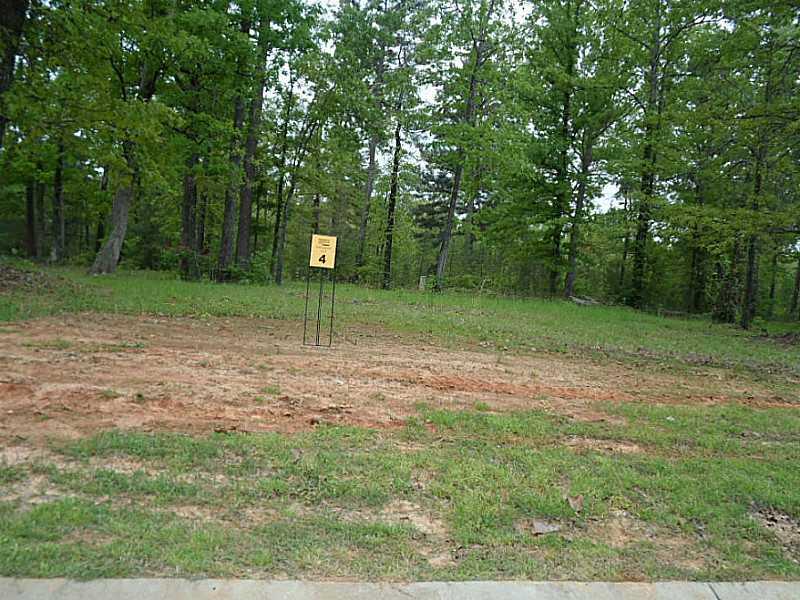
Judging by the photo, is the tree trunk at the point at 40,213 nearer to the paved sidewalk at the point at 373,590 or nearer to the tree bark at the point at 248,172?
the tree bark at the point at 248,172

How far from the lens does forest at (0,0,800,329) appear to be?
10.9 meters

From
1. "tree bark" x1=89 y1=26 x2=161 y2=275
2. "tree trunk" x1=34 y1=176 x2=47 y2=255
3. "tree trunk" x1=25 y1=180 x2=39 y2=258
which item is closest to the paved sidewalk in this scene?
"tree bark" x1=89 y1=26 x2=161 y2=275

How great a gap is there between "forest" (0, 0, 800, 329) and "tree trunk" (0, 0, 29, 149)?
3cm

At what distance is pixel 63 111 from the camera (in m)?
10.5

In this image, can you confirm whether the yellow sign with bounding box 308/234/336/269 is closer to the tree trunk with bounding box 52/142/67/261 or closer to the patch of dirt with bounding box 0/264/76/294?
the patch of dirt with bounding box 0/264/76/294

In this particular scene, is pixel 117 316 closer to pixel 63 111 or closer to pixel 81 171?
pixel 63 111

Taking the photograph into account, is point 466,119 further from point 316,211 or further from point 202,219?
point 202,219

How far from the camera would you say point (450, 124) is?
18500 millimetres

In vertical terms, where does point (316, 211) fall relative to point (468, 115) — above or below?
below

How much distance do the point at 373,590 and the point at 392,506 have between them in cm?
75

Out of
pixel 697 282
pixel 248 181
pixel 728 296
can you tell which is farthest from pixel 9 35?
pixel 697 282

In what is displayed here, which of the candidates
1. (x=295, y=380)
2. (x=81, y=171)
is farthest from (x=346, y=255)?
(x=295, y=380)

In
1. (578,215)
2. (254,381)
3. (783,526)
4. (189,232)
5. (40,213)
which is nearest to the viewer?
(783,526)

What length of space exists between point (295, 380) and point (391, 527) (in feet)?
8.89
